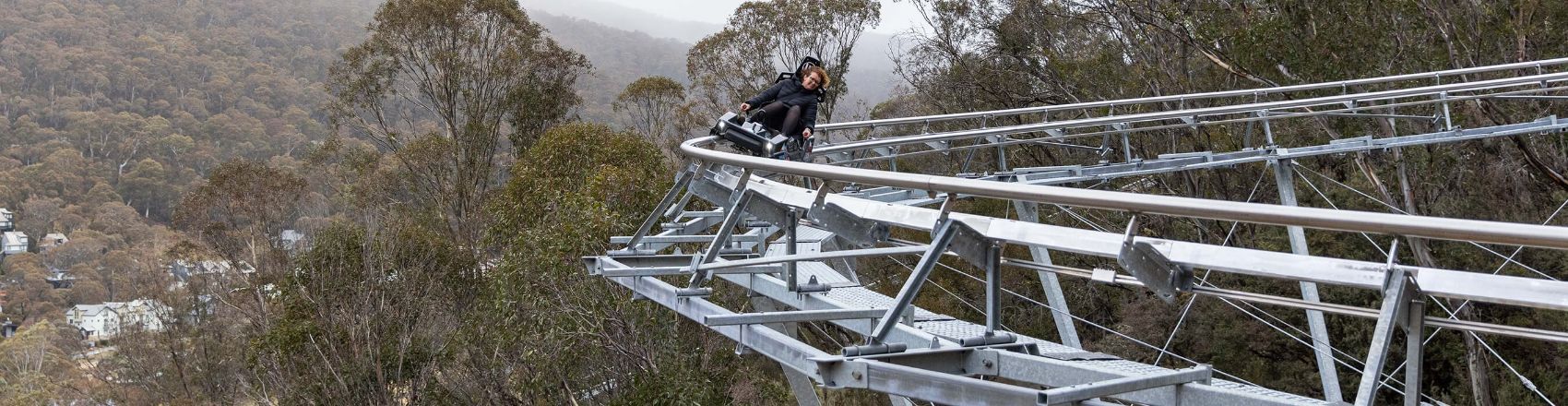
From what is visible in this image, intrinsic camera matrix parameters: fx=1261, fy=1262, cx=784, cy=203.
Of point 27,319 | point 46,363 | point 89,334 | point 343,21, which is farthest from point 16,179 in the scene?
point 343,21

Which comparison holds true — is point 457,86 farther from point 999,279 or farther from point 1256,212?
point 1256,212

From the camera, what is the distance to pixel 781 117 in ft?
31.3

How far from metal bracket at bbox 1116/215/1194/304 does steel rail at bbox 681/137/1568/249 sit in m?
0.12

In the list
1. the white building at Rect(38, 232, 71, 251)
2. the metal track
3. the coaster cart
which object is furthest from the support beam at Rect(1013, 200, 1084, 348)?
the white building at Rect(38, 232, 71, 251)

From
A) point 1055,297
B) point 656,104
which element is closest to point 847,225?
point 1055,297

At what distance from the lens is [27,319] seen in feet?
172

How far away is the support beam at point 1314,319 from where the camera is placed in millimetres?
7426

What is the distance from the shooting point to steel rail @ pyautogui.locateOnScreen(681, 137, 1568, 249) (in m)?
3.05

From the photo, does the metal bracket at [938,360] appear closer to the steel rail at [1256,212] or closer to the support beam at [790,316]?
the steel rail at [1256,212]

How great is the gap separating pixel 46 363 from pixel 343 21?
54.6 metres

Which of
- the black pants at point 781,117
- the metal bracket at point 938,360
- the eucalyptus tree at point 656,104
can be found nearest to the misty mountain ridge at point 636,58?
the eucalyptus tree at point 656,104

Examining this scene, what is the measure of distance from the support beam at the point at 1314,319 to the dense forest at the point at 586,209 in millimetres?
1005

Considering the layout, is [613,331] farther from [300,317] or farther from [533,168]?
[300,317]

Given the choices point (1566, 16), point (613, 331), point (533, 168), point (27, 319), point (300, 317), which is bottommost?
point (27, 319)
